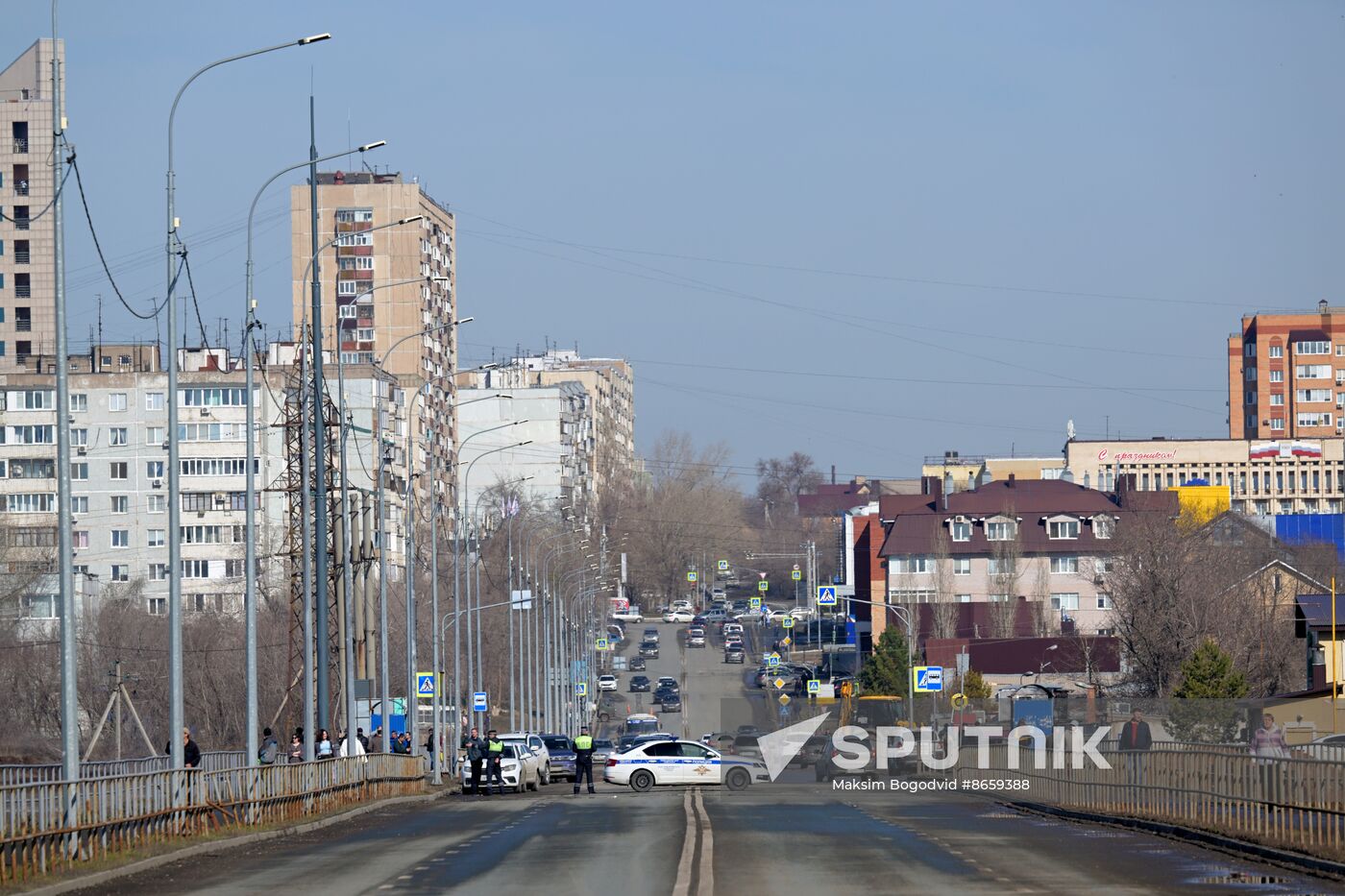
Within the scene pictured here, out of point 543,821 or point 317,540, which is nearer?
point 543,821

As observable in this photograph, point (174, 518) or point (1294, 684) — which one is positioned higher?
point (174, 518)

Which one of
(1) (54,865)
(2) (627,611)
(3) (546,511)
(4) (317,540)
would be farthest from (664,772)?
(2) (627,611)

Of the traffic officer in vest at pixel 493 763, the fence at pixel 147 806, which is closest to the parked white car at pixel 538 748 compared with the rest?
the traffic officer in vest at pixel 493 763

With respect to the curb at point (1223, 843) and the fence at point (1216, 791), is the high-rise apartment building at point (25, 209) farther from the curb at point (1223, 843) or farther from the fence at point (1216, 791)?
the curb at point (1223, 843)

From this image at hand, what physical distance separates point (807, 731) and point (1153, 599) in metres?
24.8

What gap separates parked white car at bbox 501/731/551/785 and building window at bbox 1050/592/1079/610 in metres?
58.3

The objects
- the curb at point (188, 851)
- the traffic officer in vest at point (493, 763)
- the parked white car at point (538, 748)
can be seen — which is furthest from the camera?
the parked white car at point (538, 748)

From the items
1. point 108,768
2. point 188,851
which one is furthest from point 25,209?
point 188,851

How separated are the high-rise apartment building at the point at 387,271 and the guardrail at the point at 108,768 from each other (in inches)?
3423

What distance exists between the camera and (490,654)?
102 m

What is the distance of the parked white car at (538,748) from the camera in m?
53.5

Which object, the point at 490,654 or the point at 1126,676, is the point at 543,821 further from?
the point at 490,654

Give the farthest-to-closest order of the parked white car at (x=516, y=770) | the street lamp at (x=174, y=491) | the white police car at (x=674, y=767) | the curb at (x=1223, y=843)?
the parked white car at (x=516, y=770), the white police car at (x=674, y=767), the street lamp at (x=174, y=491), the curb at (x=1223, y=843)

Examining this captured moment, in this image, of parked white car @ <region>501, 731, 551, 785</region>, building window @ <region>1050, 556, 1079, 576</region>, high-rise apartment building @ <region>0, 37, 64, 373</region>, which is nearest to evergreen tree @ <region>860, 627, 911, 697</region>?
building window @ <region>1050, 556, 1079, 576</region>
